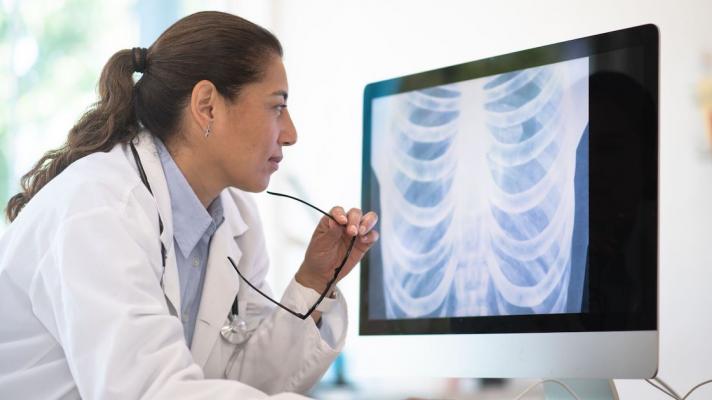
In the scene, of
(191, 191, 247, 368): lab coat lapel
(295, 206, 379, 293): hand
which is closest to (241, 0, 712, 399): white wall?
(295, 206, 379, 293): hand

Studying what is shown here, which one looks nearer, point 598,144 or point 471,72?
point 598,144

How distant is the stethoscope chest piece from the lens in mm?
1423

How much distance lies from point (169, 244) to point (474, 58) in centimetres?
103

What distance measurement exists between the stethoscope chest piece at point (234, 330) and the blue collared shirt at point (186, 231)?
0.07 metres

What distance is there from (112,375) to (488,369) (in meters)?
0.55

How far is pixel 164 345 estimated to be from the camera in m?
1.03

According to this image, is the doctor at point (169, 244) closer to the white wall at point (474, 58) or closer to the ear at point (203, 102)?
the ear at point (203, 102)

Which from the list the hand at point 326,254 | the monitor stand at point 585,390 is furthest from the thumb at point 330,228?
the monitor stand at point 585,390

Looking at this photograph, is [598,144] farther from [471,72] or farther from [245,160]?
[245,160]

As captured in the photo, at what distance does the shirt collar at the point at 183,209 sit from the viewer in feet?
4.42

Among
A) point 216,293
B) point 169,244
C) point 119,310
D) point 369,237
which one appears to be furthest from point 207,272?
point 119,310

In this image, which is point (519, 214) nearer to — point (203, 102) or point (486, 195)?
point (486, 195)

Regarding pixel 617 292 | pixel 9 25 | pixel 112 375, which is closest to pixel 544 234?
pixel 617 292

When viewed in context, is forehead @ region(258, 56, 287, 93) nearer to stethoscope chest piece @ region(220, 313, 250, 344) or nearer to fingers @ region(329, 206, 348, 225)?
fingers @ region(329, 206, 348, 225)
